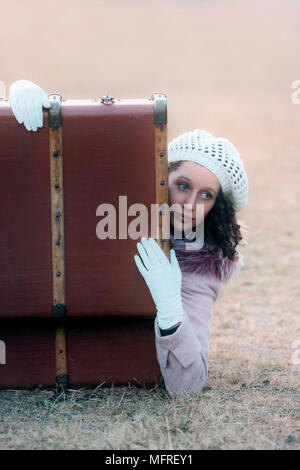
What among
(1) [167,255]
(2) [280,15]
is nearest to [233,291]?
(1) [167,255]

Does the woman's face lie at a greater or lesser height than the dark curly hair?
greater

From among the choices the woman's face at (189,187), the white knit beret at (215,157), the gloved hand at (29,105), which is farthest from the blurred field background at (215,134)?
the gloved hand at (29,105)

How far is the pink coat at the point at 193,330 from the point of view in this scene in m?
2.96

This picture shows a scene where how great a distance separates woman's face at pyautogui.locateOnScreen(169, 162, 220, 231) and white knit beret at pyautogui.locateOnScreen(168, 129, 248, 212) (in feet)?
0.10

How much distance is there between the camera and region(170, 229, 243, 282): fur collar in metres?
3.27

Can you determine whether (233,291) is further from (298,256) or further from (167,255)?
(167,255)

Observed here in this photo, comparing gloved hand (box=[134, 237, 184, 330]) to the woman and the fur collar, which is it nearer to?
the woman

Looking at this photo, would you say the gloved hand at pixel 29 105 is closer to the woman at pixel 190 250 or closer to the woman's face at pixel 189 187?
the woman at pixel 190 250

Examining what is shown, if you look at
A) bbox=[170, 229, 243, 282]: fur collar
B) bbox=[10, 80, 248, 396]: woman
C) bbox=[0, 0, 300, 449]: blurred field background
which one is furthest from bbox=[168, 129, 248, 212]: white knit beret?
bbox=[0, 0, 300, 449]: blurred field background

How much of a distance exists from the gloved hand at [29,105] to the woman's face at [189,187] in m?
0.66

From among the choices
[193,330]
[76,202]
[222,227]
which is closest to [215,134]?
[222,227]

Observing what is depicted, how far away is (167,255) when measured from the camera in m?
2.98

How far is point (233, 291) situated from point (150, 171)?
92.9 inches

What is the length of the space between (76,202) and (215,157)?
25.9 inches
